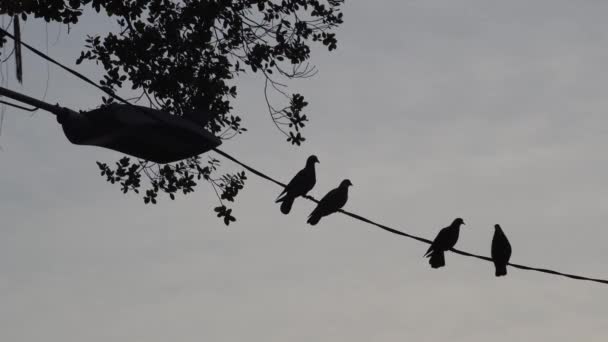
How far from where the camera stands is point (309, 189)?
45.4 ft

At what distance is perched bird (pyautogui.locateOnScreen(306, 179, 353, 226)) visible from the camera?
13.4 m

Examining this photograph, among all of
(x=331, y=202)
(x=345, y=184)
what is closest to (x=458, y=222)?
(x=345, y=184)

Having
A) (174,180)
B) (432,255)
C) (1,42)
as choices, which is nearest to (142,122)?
(1,42)

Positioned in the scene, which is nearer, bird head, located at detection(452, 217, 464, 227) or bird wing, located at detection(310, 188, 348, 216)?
bird wing, located at detection(310, 188, 348, 216)

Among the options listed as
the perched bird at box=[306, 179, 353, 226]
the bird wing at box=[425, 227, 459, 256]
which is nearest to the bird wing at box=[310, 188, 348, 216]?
the perched bird at box=[306, 179, 353, 226]

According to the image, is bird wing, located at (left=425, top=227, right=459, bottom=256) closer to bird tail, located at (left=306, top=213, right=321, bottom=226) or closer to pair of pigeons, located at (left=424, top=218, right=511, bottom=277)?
pair of pigeons, located at (left=424, top=218, right=511, bottom=277)

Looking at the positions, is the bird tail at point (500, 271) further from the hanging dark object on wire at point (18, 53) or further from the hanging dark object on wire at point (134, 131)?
the hanging dark object on wire at point (18, 53)

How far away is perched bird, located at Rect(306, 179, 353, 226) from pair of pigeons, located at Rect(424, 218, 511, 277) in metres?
1.44

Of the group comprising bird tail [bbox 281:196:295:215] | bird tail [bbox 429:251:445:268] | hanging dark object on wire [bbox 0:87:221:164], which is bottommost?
hanging dark object on wire [bbox 0:87:221:164]

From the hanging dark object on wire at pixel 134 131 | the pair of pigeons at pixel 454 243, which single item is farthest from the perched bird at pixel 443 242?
the hanging dark object on wire at pixel 134 131

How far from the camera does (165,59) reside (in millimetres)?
12227

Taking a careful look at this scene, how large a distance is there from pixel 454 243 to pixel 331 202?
1851mm

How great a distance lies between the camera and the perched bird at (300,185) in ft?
42.8

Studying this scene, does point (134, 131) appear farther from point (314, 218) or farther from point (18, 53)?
point (314, 218)
